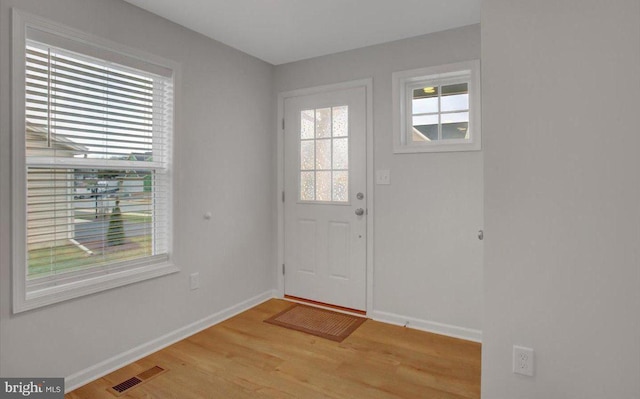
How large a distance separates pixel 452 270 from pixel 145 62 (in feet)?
8.88

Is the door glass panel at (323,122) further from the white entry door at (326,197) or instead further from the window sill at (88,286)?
the window sill at (88,286)

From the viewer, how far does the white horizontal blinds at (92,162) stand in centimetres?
200

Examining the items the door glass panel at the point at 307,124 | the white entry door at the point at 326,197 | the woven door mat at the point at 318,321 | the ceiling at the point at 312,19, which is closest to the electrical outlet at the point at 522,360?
the woven door mat at the point at 318,321

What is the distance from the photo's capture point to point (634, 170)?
150 cm

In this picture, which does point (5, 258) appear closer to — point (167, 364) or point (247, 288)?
point (167, 364)

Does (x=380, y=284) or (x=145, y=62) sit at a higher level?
(x=145, y=62)

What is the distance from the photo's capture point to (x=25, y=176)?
191cm

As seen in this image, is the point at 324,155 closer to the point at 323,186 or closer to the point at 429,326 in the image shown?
the point at 323,186

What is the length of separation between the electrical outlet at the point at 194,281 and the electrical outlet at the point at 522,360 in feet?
7.38

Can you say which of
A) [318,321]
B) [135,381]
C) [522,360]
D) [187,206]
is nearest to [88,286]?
[135,381]

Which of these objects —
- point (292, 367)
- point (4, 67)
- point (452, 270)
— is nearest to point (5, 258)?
point (4, 67)

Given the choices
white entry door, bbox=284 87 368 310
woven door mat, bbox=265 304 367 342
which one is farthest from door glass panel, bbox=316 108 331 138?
woven door mat, bbox=265 304 367 342

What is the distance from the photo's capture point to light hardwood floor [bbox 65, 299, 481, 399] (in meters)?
2.08

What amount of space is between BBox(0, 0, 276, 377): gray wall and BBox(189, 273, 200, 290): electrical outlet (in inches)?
1.6
